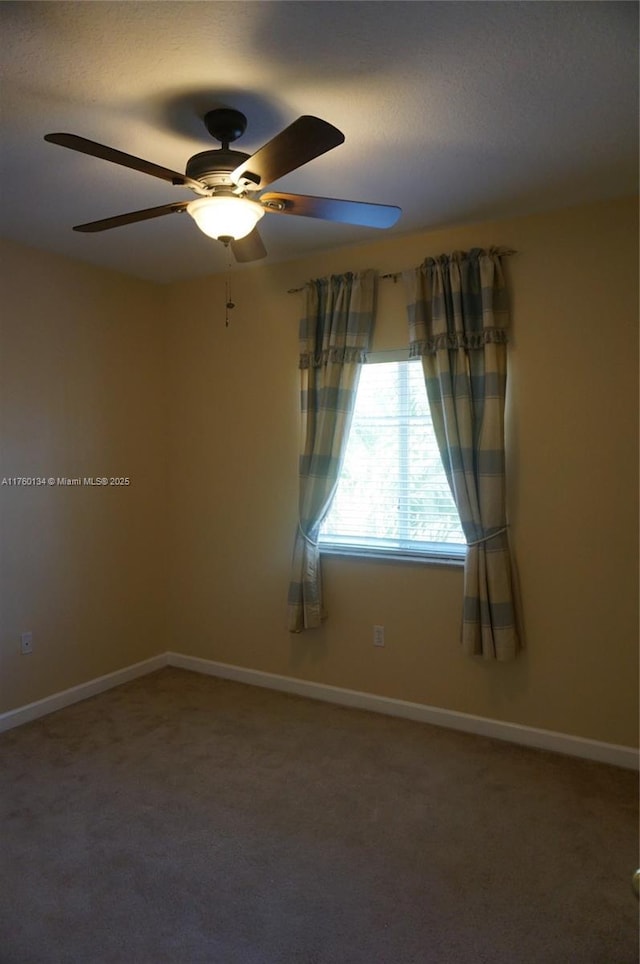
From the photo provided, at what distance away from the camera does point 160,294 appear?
433cm

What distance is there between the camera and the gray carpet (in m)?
1.91

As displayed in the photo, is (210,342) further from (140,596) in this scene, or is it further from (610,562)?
(610,562)

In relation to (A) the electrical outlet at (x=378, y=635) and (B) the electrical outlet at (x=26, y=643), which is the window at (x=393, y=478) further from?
(B) the electrical outlet at (x=26, y=643)

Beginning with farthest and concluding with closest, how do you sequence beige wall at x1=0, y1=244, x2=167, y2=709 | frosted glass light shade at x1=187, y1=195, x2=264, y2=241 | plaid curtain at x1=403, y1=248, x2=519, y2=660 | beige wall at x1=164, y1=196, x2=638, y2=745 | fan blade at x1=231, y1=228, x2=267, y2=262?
1. beige wall at x1=0, y1=244, x2=167, y2=709
2. plaid curtain at x1=403, y1=248, x2=519, y2=660
3. beige wall at x1=164, y1=196, x2=638, y2=745
4. fan blade at x1=231, y1=228, x2=267, y2=262
5. frosted glass light shade at x1=187, y1=195, x2=264, y2=241

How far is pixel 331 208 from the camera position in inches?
83.9

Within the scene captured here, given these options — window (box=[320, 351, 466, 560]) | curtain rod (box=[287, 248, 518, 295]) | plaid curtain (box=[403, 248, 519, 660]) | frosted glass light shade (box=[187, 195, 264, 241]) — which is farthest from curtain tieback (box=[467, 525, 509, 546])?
frosted glass light shade (box=[187, 195, 264, 241])

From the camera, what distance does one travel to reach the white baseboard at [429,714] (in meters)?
2.98

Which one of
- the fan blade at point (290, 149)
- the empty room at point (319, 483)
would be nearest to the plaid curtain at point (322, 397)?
the empty room at point (319, 483)

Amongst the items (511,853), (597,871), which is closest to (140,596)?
(511,853)

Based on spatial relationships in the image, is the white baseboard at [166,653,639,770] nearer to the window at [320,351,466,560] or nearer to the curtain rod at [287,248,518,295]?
the window at [320,351,466,560]

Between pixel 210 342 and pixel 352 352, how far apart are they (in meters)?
1.14

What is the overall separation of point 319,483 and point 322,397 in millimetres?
487

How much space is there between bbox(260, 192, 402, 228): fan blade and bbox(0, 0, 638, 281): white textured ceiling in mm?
317

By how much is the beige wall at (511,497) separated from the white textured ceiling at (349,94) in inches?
18.7
